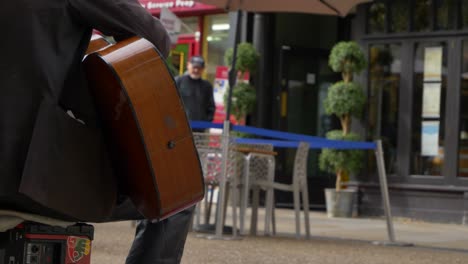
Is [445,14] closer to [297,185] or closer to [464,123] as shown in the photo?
[464,123]

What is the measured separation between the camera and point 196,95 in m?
11.7

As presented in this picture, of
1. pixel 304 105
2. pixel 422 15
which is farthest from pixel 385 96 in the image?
pixel 304 105

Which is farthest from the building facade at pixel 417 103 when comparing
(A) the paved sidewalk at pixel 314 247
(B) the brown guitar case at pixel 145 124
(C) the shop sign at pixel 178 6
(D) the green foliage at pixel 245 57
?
(B) the brown guitar case at pixel 145 124

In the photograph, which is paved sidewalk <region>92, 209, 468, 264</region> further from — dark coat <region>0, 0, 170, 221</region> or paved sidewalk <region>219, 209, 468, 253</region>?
dark coat <region>0, 0, 170, 221</region>

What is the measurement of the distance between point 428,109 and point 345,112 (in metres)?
1.07

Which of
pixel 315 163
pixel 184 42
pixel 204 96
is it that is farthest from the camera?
pixel 184 42

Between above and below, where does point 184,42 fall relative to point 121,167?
above

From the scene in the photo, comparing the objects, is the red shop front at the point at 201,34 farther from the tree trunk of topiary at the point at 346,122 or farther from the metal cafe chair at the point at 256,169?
the metal cafe chair at the point at 256,169

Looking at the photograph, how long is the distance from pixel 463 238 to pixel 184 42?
7.28m

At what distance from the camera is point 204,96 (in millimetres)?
11758

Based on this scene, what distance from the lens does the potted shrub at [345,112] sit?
12828 mm

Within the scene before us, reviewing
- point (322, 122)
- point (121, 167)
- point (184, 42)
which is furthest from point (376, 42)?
point (121, 167)

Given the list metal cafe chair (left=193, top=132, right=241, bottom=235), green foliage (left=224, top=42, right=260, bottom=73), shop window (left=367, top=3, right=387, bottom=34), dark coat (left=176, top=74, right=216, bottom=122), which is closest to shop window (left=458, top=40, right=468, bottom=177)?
shop window (left=367, top=3, right=387, bottom=34)

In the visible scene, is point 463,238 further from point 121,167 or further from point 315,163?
point 121,167
